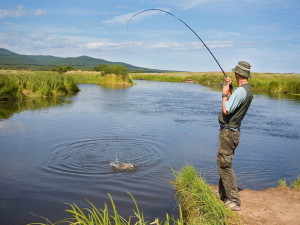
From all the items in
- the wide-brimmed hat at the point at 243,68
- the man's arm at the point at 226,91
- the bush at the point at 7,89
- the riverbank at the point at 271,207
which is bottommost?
the riverbank at the point at 271,207

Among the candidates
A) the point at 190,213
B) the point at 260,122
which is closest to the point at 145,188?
the point at 190,213

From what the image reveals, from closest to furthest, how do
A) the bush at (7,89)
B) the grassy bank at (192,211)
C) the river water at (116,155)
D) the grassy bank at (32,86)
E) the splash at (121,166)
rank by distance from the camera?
the grassy bank at (192,211) < the river water at (116,155) < the splash at (121,166) < the bush at (7,89) < the grassy bank at (32,86)

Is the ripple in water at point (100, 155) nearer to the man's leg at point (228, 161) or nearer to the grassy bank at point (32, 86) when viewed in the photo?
the man's leg at point (228, 161)

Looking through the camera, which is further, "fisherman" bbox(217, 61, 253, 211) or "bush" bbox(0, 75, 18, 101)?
"bush" bbox(0, 75, 18, 101)

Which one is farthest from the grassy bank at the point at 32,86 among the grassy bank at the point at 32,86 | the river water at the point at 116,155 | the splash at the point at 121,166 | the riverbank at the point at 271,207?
the riverbank at the point at 271,207

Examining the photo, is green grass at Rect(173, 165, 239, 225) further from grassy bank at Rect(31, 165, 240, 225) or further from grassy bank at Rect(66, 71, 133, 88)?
grassy bank at Rect(66, 71, 133, 88)

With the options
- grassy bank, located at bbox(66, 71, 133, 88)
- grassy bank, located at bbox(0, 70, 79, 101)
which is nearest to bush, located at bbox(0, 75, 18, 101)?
grassy bank, located at bbox(0, 70, 79, 101)

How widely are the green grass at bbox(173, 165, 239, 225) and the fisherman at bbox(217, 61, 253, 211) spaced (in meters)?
0.25

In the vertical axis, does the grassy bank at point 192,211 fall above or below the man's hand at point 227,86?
below

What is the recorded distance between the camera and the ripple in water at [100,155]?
7.45 metres

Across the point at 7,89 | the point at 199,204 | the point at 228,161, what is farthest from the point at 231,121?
the point at 7,89

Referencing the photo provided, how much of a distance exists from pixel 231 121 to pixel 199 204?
1.29m

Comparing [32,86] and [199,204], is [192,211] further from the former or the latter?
[32,86]

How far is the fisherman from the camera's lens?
4.60 meters
